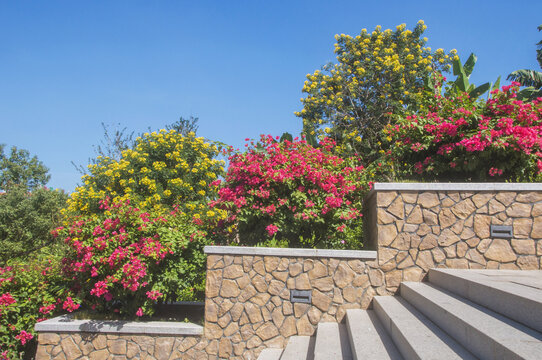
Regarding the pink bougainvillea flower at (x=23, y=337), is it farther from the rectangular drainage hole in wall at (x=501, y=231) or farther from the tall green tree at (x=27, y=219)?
the tall green tree at (x=27, y=219)

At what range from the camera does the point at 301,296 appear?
560 cm

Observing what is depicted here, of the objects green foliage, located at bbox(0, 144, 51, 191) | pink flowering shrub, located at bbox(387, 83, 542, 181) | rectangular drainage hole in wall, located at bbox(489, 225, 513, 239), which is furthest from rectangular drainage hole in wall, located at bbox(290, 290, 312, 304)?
green foliage, located at bbox(0, 144, 51, 191)

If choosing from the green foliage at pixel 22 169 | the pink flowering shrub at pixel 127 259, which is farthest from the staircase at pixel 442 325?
the green foliage at pixel 22 169

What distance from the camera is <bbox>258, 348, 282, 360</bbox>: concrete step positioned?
16.9ft

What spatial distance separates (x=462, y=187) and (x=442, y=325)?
264 centimetres

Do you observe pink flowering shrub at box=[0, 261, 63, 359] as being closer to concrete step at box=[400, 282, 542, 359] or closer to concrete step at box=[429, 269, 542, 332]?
concrete step at box=[400, 282, 542, 359]

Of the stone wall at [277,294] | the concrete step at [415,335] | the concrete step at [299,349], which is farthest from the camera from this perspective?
the stone wall at [277,294]

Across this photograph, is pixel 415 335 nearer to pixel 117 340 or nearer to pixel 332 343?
pixel 332 343

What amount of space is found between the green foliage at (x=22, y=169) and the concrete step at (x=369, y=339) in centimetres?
3321

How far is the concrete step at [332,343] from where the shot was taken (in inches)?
163

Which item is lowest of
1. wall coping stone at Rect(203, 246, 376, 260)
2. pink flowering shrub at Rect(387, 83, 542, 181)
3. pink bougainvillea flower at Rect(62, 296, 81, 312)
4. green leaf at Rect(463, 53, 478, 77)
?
pink bougainvillea flower at Rect(62, 296, 81, 312)

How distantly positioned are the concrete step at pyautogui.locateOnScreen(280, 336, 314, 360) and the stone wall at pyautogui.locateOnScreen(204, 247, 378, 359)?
162mm

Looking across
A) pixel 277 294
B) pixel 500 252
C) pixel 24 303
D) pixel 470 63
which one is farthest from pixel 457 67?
pixel 24 303

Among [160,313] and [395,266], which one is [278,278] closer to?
[395,266]
